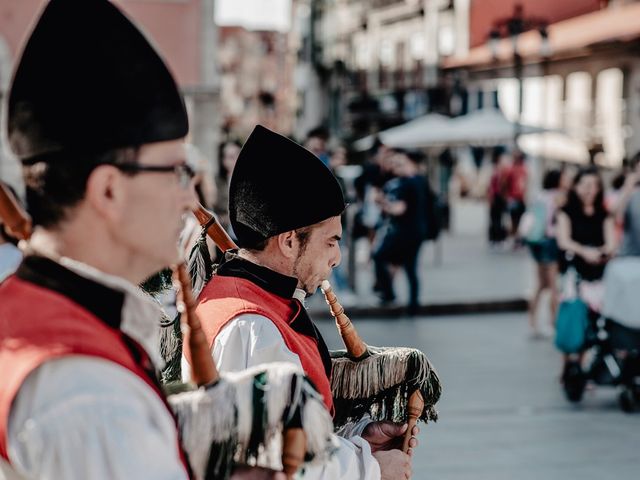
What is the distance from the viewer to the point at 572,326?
7.96m

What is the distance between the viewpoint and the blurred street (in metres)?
6.45

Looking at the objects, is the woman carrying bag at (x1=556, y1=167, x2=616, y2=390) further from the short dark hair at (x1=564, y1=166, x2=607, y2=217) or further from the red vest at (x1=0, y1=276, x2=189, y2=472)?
the red vest at (x1=0, y1=276, x2=189, y2=472)

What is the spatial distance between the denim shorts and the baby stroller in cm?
241

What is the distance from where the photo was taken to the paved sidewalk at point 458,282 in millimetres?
12930

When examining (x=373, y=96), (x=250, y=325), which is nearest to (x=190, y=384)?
(x=250, y=325)

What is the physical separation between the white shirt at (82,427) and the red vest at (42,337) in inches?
0.5

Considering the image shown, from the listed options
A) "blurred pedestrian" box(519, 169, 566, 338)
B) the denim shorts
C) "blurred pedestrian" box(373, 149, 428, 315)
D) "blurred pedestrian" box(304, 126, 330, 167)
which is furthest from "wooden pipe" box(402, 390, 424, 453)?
"blurred pedestrian" box(373, 149, 428, 315)

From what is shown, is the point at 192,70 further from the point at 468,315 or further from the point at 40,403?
the point at 40,403

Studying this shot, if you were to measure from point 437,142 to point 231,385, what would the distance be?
19703 mm

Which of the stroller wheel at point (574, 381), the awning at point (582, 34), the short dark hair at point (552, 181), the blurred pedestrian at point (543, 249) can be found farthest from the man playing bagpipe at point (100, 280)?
the awning at point (582, 34)

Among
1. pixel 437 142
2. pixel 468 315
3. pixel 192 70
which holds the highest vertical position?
pixel 192 70

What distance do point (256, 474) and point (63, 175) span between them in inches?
22.2

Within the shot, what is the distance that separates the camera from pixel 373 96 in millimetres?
45062

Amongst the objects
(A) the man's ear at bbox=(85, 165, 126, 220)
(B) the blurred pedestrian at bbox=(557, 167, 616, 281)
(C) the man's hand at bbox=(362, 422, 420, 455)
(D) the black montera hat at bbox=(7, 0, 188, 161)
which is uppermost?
(D) the black montera hat at bbox=(7, 0, 188, 161)
